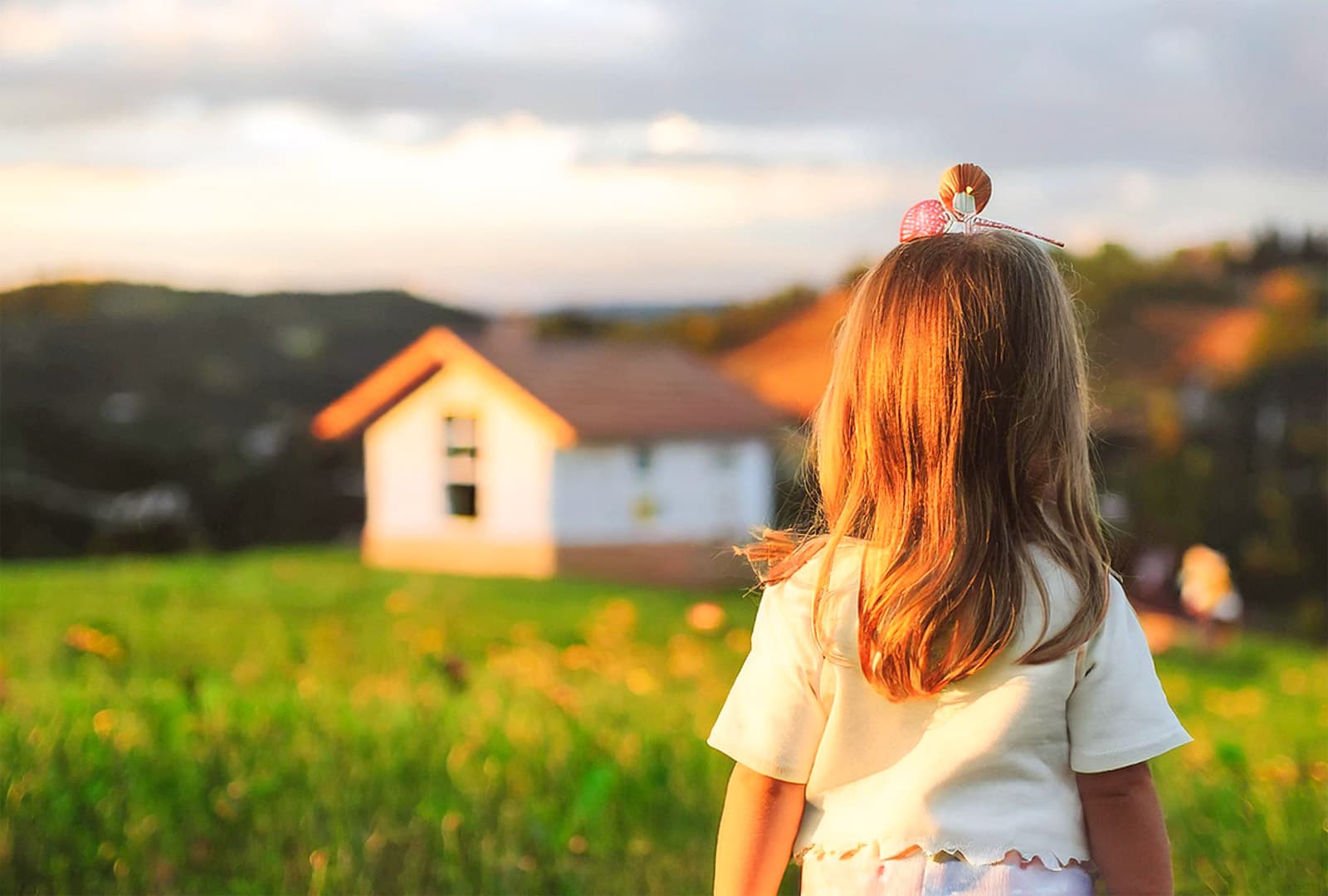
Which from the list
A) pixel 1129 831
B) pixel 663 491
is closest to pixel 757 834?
pixel 1129 831

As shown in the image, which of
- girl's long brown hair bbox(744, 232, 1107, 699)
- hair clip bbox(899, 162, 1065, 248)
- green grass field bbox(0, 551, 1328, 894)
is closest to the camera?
girl's long brown hair bbox(744, 232, 1107, 699)

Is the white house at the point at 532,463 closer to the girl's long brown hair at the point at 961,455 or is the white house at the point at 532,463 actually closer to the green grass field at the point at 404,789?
the green grass field at the point at 404,789

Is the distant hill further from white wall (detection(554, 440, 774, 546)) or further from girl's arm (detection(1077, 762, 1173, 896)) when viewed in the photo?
girl's arm (detection(1077, 762, 1173, 896))

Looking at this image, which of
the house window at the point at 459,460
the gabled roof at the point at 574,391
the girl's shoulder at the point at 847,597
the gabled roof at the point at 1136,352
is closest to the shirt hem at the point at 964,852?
the girl's shoulder at the point at 847,597

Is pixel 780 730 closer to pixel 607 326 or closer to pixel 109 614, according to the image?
pixel 109 614

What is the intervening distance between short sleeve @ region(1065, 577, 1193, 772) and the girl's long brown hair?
0.04 m

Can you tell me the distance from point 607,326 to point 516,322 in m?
1.86

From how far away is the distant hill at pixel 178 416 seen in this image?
1120 centimetres

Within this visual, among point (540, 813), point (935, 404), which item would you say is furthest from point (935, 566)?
point (540, 813)

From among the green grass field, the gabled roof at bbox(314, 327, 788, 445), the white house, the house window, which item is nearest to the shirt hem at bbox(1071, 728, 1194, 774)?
the green grass field

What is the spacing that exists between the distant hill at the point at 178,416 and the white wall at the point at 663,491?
2054 mm

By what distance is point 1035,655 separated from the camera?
1.49 metres

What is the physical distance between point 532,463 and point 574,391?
2.88 feet

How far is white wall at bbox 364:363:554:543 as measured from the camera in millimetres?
12195
